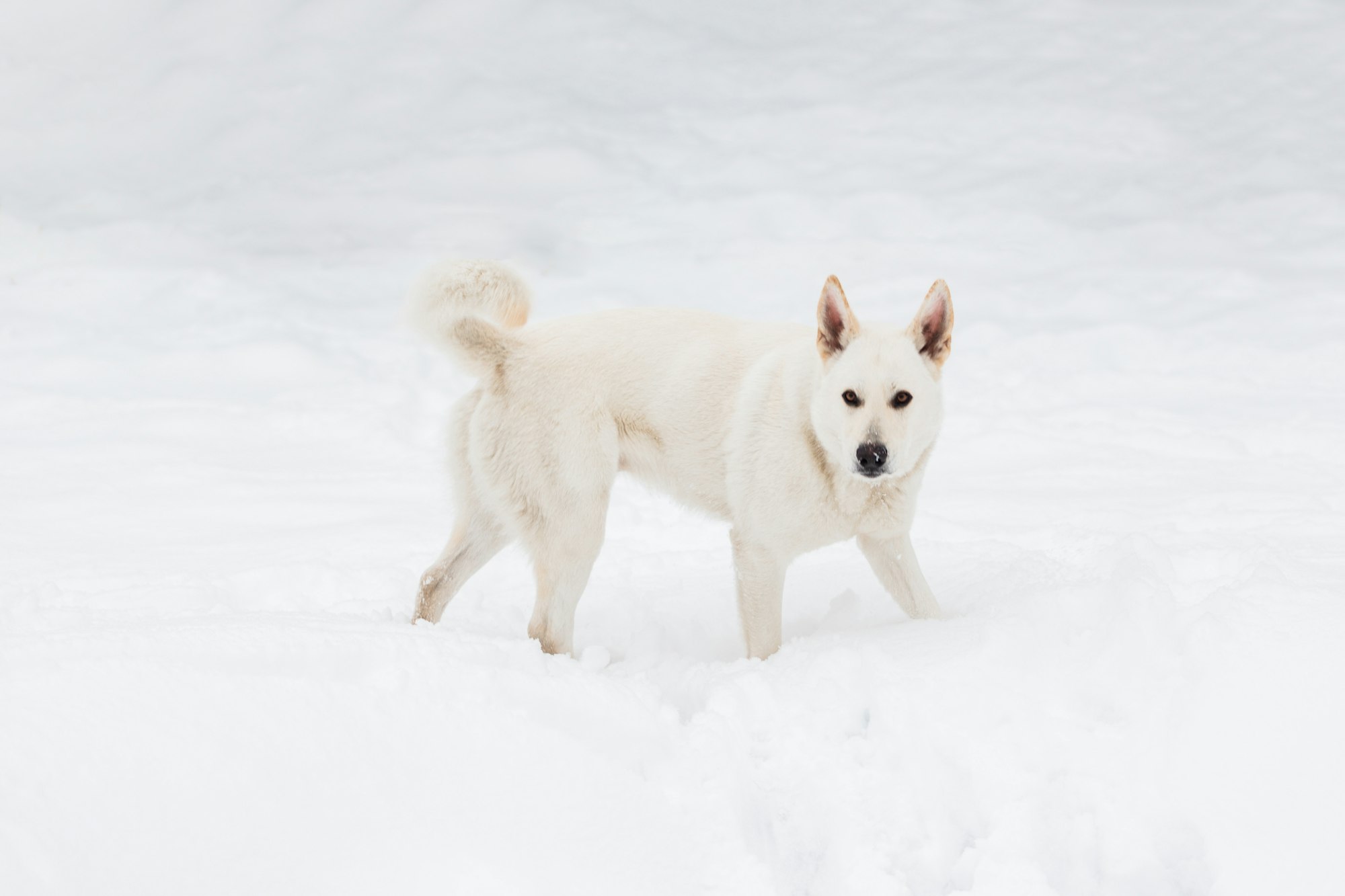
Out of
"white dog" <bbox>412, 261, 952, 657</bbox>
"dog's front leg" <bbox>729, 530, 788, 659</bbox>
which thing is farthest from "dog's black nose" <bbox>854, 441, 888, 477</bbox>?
"dog's front leg" <bbox>729, 530, 788, 659</bbox>

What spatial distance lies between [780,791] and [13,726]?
1.73 meters

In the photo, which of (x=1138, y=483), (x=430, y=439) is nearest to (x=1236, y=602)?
(x=1138, y=483)

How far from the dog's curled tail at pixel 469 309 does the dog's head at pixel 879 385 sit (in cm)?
118

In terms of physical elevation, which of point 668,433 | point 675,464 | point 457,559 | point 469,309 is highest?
point 469,309

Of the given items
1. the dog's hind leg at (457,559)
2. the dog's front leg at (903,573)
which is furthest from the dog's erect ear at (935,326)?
the dog's hind leg at (457,559)

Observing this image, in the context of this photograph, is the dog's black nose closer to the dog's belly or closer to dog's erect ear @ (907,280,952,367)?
dog's erect ear @ (907,280,952,367)

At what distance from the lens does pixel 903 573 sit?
3854 millimetres

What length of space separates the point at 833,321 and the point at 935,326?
341 mm

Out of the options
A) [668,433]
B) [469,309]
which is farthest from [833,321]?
[469,309]

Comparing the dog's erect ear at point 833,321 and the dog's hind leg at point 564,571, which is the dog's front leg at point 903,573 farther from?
Result: the dog's hind leg at point 564,571

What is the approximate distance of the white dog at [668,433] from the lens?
3.60 m

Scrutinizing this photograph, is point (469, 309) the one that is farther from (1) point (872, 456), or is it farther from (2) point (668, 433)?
(1) point (872, 456)

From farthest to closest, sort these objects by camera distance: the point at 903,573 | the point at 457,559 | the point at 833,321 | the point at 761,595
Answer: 1. the point at 457,559
2. the point at 903,573
3. the point at 761,595
4. the point at 833,321

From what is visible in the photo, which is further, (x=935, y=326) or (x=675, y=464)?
(x=675, y=464)
